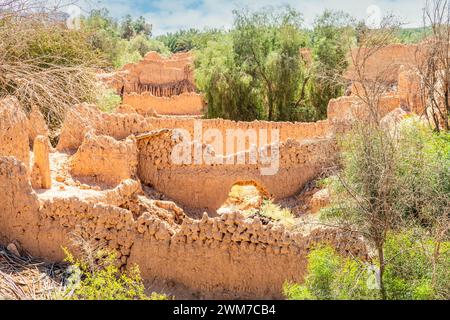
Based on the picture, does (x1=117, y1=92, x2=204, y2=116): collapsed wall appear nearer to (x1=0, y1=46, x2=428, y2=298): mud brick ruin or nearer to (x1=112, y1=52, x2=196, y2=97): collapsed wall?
(x1=112, y1=52, x2=196, y2=97): collapsed wall

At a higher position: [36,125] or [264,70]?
[264,70]

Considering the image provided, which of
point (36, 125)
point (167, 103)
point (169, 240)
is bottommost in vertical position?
point (169, 240)

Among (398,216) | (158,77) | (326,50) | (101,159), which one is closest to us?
(398,216)

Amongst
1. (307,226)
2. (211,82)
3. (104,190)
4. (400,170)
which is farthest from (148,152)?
(211,82)

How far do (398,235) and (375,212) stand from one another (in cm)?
85

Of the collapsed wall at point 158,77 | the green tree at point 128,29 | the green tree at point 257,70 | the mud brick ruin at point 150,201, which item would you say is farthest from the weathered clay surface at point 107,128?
the green tree at point 128,29

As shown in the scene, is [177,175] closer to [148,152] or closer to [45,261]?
[148,152]

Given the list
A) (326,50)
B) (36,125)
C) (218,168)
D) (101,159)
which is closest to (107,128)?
(101,159)

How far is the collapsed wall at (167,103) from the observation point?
23531 millimetres

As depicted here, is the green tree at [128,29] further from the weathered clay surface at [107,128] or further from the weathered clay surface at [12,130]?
the weathered clay surface at [12,130]

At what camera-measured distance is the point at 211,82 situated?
859 inches

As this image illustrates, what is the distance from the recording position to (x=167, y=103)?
944 inches

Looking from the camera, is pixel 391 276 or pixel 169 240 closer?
pixel 391 276

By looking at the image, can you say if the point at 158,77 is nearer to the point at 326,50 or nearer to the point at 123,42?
the point at 326,50
